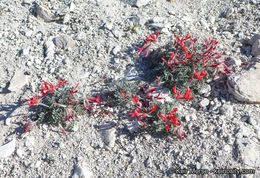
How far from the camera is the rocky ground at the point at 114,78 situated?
12.5ft

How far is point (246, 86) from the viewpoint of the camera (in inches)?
158

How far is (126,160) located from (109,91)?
4.31ft

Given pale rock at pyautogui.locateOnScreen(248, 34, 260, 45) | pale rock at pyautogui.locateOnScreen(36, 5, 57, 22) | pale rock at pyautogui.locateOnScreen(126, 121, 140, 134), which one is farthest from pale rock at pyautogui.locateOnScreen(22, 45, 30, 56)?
pale rock at pyautogui.locateOnScreen(248, 34, 260, 45)

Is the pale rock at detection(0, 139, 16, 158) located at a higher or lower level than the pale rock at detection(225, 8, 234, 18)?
lower

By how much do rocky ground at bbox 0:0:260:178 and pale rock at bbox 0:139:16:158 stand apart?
0.05ft

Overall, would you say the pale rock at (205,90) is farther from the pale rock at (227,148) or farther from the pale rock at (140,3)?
the pale rock at (140,3)

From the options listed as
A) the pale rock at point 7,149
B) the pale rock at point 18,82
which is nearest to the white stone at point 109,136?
the pale rock at point 7,149

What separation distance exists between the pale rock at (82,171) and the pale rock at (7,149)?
120cm

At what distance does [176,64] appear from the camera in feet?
14.5

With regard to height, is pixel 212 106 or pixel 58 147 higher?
pixel 212 106

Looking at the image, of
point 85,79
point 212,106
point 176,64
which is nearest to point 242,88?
point 212,106

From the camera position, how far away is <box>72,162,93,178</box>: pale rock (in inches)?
148

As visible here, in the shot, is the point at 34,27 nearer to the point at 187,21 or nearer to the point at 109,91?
the point at 109,91

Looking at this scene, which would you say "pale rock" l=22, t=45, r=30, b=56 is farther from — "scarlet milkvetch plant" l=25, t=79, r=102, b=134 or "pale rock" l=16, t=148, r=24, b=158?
"pale rock" l=16, t=148, r=24, b=158
